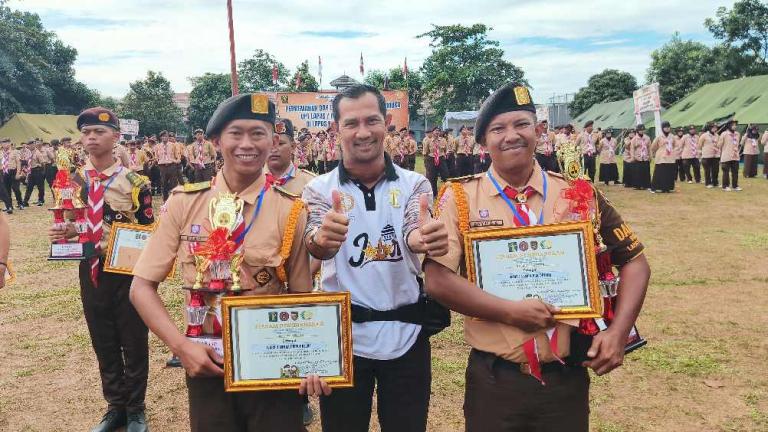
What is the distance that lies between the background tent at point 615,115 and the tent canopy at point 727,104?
107 inches

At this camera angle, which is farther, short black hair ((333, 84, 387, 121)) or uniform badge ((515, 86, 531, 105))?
short black hair ((333, 84, 387, 121))

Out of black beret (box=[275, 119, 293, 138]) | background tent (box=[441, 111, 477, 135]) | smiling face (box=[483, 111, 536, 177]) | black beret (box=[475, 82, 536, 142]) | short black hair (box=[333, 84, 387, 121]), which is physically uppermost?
background tent (box=[441, 111, 477, 135])

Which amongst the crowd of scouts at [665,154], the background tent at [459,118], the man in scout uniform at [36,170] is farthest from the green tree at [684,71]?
the man in scout uniform at [36,170]

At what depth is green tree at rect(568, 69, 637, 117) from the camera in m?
45.2

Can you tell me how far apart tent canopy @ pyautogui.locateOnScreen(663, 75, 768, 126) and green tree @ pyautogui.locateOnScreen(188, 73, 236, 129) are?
32056 mm

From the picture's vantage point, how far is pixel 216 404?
235cm

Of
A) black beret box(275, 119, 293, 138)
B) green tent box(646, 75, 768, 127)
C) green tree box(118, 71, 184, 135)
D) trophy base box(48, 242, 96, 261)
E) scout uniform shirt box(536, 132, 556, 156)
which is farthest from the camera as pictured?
green tree box(118, 71, 184, 135)

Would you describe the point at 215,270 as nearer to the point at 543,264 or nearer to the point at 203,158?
the point at 543,264

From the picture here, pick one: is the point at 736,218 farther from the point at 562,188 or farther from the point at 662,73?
the point at 662,73

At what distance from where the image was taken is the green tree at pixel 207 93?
45.5 m

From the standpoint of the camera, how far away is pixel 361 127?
2.60 m

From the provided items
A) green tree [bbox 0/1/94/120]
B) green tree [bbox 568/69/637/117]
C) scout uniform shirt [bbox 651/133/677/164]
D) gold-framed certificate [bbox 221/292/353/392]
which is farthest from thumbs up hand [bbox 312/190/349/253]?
green tree [bbox 568/69/637/117]

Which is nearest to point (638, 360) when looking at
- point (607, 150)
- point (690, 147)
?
point (607, 150)

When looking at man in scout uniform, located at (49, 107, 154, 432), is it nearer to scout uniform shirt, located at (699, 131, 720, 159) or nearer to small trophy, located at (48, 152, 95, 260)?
small trophy, located at (48, 152, 95, 260)
